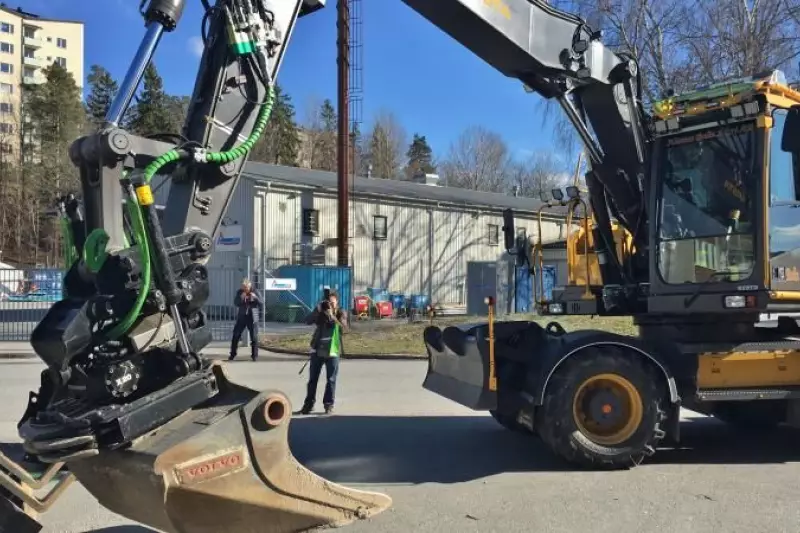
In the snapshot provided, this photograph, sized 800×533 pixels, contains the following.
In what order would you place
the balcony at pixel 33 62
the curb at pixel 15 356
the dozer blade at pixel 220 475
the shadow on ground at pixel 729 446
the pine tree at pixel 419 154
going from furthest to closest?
the balcony at pixel 33 62
the pine tree at pixel 419 154
the curb at pixel 15 356
the shadow on ground at pixel 729 446
the dozer blade at pixel 220 475

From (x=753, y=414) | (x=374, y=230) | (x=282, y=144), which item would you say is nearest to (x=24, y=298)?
(x=374, y=230)

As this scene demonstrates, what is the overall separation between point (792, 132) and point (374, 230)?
93.2 ft

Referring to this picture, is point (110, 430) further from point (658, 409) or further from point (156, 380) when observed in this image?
point (658, 409)

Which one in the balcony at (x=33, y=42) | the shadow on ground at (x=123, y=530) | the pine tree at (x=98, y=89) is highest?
the balcony at (x=33, y=42)

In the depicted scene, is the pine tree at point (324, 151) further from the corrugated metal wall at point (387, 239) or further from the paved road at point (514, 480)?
the paved road at point (514, 480)

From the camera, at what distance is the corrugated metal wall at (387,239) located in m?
→ 30.8

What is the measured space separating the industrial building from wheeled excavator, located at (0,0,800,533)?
18.9 meters

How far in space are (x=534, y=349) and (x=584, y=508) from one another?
1.91 meters

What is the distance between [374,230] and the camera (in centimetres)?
3494

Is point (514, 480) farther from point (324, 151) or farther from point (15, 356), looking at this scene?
point (324, 151)

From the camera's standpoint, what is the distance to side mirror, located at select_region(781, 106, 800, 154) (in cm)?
688

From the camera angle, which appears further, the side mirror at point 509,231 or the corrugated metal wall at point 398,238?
the corrugated metal wall at point 398,238

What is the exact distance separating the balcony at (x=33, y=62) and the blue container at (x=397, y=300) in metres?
96.1

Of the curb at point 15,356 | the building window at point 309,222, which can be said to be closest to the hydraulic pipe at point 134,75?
the curb at point 15,356
